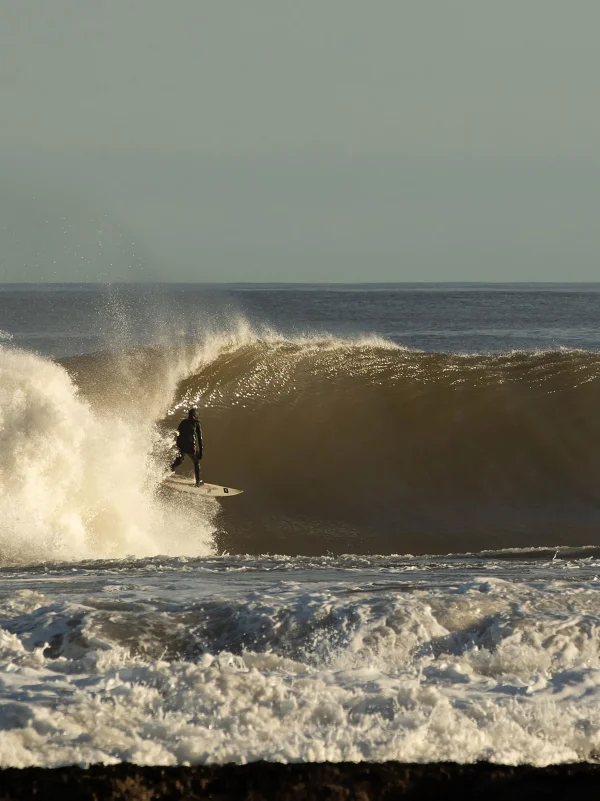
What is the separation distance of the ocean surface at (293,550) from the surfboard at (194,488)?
9.2 inches

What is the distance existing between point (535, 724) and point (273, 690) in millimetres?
1500

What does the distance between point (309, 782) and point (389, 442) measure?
12341 mm

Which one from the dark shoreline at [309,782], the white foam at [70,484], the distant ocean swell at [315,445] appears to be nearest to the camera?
the dark shoreline at [309,782]

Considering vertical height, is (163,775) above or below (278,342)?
below

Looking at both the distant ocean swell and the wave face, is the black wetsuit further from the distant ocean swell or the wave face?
the wave face

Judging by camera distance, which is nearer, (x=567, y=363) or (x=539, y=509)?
(x=539, y=509)

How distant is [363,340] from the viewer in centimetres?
2234

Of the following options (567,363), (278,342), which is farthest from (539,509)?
(278,342)

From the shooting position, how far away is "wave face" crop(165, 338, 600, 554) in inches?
563

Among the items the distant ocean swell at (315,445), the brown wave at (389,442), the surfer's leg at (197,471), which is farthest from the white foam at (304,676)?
the surfer's leg at (197,471)

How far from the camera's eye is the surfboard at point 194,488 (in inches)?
557

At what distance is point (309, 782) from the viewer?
5309mm

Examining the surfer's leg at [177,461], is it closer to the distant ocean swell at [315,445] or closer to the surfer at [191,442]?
the surfer at [191,442]

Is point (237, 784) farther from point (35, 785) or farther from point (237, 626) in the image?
point (237, 626)
